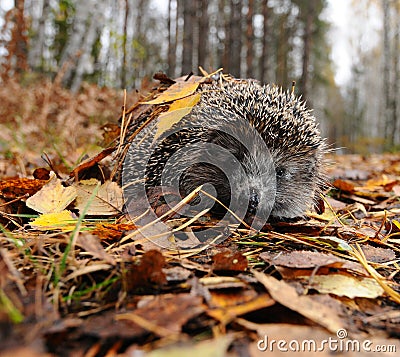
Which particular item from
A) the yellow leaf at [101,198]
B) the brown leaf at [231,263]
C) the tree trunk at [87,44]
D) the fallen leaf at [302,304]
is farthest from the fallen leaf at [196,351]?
the tree trunk at [87,44]

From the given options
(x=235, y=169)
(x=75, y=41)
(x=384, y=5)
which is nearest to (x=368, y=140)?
(x=384, y=5)

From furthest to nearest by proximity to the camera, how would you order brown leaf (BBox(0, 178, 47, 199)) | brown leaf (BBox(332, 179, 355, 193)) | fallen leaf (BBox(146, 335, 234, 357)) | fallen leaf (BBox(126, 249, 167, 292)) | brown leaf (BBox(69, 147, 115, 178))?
1. brown leaf (BBox(332, 179, 355, 193))
2. brown leaf (BBox(69, 147, 115, 178))
3. brown leaf (BBox(0, 178, 47, 199))
4. fallen leaf (BBox(126, 249, 167, 292))
5. fallen leaf (BBox(146, 335, 234, 357))

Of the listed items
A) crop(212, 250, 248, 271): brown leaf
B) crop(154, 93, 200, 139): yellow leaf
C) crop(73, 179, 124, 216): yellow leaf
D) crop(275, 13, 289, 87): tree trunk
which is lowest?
crop(212, 250, 248, 271): brown leaf

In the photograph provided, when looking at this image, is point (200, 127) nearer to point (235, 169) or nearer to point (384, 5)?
point (235, 169)

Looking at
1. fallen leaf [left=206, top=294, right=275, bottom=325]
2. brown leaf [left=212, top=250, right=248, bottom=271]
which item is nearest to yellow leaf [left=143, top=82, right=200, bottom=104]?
brown leaf [left=212, top=250, right=248, bottom=271]

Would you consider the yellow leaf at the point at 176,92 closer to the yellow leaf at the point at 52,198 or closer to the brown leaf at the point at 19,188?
the yellow leaf at the point at 52,198

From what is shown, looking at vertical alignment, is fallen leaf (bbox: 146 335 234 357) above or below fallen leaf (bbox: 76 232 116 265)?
below

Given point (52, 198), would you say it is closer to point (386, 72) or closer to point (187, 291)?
point (187, 291)

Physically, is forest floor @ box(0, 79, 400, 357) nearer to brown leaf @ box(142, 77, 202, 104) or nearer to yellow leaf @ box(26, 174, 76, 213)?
yellow leaf @ box(26, 174, 76, 213)
